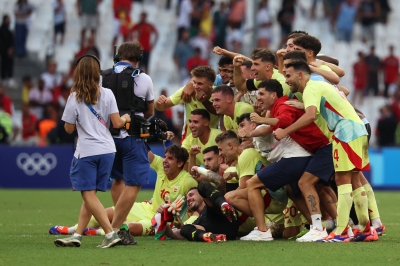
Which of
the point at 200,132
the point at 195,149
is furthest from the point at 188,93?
the point at 195,149

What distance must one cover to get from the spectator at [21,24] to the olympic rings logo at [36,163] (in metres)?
5.42

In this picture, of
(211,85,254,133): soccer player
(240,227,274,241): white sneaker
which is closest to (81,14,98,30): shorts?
(211,85,254,133): soccer player

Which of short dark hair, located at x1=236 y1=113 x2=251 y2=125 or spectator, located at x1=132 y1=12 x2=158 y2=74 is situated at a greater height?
spectator, located at x1=132 y1=12 x2=158 y2=74

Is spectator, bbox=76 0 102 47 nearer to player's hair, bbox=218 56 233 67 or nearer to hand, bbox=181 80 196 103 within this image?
hand, bbox=181 80 196 103

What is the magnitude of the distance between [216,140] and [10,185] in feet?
35.6

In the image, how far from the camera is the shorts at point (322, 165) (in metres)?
9.48

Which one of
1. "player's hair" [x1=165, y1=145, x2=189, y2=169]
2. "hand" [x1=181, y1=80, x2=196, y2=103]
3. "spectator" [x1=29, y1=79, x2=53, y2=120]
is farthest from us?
"spectator" [x1=29, y1=79, x2=53, y2=120]

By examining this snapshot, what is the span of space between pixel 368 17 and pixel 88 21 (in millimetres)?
9032

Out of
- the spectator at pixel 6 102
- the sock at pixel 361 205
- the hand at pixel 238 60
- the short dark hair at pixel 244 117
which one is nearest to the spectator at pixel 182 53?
the spectator at pixel 6 102

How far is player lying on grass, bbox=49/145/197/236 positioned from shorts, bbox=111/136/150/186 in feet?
3.84

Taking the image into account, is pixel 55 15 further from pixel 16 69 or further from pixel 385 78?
pixel 385 78

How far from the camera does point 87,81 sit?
8.76 meters

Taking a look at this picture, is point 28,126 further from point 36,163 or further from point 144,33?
point 144,33

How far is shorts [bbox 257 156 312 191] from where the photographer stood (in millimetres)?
9500
